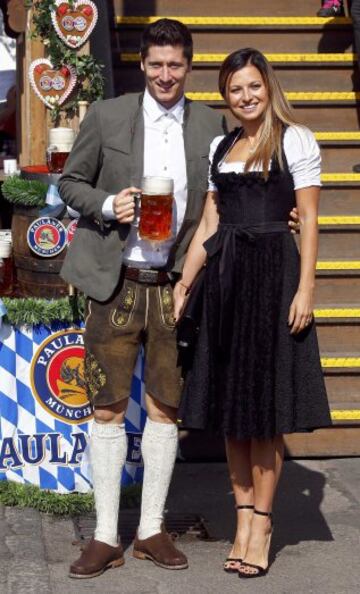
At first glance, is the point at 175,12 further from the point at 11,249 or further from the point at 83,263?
the point at 83,263

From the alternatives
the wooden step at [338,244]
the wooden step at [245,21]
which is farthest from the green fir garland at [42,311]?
the wooden step at [245,21]

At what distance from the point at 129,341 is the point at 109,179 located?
64 centimetres

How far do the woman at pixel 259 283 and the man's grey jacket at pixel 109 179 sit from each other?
0.09m

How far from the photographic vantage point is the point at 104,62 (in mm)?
6582

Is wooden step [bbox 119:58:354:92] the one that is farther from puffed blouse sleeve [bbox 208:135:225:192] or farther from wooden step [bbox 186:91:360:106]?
puffed blouse sleeve [bbox 208:135:225:192]

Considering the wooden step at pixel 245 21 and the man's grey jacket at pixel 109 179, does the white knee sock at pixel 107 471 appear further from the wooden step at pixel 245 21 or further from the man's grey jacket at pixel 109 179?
the wooden step at pixel 245 21

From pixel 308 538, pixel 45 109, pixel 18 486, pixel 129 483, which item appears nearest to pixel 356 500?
pixel 308 538

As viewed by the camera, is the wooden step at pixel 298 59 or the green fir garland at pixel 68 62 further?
the wooden step at pixel 298 59

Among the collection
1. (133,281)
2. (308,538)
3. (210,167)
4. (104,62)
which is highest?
(104,62)

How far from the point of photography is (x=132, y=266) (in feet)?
17.6

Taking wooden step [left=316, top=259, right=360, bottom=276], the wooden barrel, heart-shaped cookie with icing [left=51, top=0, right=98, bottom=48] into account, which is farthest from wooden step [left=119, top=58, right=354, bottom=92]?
the wooden barrel

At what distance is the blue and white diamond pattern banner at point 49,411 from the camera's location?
19.8 ft

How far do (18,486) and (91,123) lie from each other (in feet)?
5.86

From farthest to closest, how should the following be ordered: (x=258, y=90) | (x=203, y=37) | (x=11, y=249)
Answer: (x=203, y=37) < (x=11, y=249) < (x=258, y=90)
